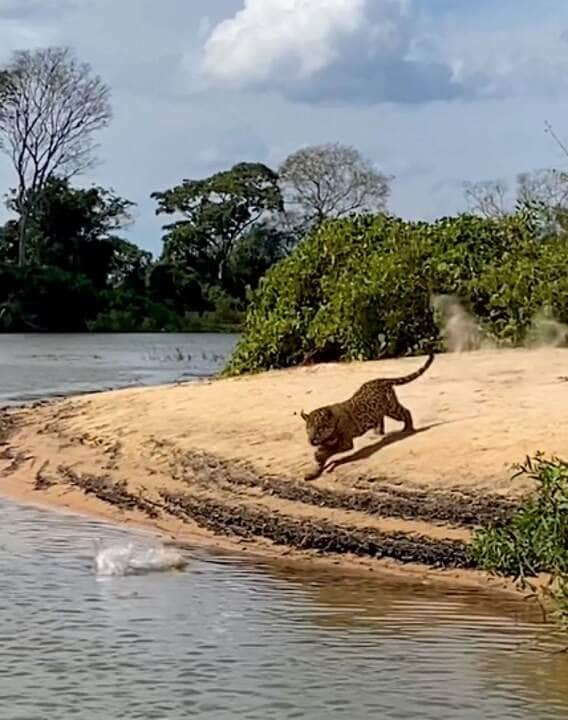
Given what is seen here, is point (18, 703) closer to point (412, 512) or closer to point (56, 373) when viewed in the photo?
point (412, 512)

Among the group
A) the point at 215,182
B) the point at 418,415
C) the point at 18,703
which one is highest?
the point at 215,182

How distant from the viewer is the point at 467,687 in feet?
24.2

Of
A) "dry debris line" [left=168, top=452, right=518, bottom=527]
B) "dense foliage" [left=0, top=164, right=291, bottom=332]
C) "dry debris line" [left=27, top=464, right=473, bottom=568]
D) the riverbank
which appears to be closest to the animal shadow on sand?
the riverbank

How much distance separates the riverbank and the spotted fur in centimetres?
12

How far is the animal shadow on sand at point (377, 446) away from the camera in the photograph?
37.9 ft

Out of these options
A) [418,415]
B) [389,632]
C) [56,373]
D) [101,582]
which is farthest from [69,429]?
[56,373]

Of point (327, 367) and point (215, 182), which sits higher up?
point (215, 182)

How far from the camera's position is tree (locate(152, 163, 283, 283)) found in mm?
59625

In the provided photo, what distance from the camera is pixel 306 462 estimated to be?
1173 centimetres

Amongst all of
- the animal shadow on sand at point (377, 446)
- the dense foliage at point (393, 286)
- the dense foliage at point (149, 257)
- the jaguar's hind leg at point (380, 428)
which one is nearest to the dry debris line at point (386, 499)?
the animal shadow on sand at point (377, 446)

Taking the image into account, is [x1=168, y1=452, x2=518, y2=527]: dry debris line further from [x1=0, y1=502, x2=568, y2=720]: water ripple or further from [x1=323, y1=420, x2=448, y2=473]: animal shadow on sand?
[x1=0, y1=502, x2=568, y2=720]: water ripple

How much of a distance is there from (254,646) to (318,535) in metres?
2.52

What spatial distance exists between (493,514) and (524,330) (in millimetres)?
7577

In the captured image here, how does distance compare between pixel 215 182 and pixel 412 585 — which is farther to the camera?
pixel 215 182
